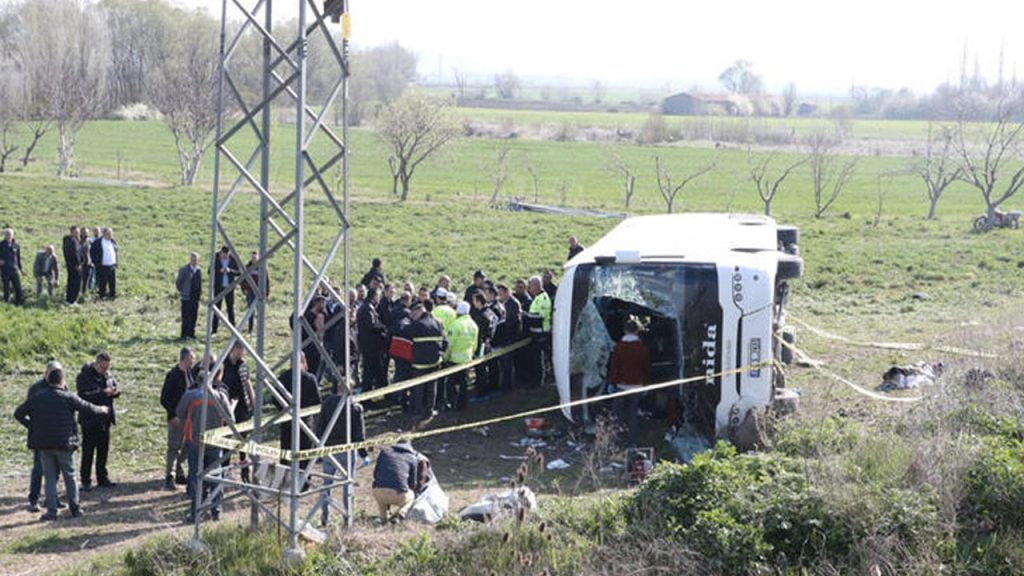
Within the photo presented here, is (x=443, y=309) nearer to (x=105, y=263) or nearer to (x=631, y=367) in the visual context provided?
(x=631, y=367)

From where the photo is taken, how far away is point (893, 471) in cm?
1102

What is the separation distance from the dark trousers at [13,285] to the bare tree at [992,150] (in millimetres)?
28326

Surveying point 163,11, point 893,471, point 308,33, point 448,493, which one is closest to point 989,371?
point 893,471

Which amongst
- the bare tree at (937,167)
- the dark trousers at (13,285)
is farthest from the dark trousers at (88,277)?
the bare tree at (937,167)

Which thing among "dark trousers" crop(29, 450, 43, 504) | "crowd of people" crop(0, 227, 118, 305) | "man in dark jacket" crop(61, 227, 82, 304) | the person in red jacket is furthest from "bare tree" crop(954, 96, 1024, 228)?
"dark trousers" crop(29, 450, 43, 504)

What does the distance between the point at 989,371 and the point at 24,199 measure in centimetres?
2963

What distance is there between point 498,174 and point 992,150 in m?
27.1

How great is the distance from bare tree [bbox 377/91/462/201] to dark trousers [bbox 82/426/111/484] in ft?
107

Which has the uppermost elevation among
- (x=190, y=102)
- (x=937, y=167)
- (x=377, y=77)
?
(x=377, y=77)

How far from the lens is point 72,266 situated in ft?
75.6

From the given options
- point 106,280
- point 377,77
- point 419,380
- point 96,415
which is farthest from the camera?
point 377,77

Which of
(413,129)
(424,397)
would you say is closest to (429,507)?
(424,397)

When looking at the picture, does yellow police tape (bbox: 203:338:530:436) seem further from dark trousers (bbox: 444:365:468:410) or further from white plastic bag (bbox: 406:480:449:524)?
white plastic bag (bbox: 406:480:449:524)

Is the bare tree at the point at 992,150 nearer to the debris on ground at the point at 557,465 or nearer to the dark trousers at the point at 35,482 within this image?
the debris on ground at the point at 557,465
